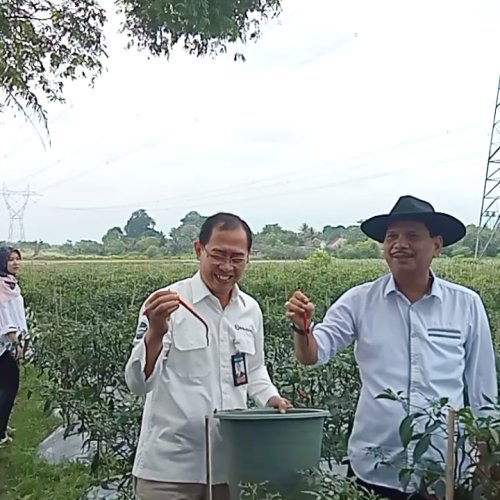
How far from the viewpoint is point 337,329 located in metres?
1.82

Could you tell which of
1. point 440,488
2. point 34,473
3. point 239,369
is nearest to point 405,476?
point 440,488

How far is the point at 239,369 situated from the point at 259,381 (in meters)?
0.08

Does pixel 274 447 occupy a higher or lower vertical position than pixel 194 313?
lower

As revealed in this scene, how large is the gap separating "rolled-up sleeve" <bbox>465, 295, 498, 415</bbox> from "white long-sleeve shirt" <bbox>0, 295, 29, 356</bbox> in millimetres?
2932

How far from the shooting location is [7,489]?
12.0 feet

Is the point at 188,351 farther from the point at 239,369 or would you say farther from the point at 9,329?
the point at 9,329

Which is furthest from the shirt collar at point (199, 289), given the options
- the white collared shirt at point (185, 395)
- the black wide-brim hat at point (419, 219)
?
the black wide-brim hat at point (419, 219)

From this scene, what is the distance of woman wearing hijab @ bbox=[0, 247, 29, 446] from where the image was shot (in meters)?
4.19

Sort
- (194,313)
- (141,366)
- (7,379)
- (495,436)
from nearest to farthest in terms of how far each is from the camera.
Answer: (495,436), (141,366), (194,313), (7,379)

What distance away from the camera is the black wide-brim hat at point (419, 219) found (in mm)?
1765

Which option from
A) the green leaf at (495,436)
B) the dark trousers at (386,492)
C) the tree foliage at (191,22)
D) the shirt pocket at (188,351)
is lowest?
the dark trousers at (386,492)

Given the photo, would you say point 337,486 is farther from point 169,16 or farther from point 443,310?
point 169,16

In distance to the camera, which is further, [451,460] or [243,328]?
[243,328]

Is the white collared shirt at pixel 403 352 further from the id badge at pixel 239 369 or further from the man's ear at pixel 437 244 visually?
the id badge at pixel 239 369
